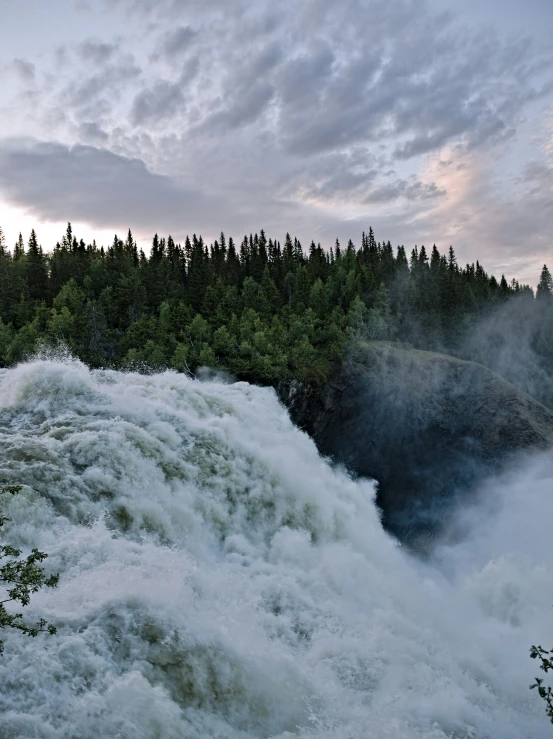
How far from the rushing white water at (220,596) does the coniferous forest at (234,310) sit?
71.6ft

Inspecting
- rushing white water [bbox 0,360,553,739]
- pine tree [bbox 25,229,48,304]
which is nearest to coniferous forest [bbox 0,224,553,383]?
pine tree [bbox 25,229,48,304]

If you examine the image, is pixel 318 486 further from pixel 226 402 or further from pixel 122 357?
pixel 122 357

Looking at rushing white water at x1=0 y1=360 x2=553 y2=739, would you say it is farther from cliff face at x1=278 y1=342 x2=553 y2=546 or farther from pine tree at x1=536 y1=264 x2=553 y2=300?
pine tree at x1=536 y1=264 x2=553 y2=300

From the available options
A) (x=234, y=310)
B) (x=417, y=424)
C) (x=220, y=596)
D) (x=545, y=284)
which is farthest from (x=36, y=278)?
(x=545, y=284)

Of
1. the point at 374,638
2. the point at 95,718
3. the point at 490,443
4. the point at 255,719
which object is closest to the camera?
the point at 95,718

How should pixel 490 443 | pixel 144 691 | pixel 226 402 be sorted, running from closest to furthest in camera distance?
1. pixel 144 691
2. pixel 226 402
3. pixel 490 443

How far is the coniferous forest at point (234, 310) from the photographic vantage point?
50031mm

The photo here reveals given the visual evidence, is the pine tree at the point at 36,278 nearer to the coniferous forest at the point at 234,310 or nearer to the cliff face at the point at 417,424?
the coniferous forest at the point at 234,310

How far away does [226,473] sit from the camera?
2264cm

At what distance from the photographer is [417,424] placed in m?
50.9

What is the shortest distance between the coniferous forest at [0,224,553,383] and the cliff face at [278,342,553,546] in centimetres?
350

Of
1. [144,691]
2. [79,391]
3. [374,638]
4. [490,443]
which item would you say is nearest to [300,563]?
[374,638]

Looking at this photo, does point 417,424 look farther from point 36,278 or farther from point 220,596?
point 36,278

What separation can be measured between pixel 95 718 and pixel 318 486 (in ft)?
54.2
